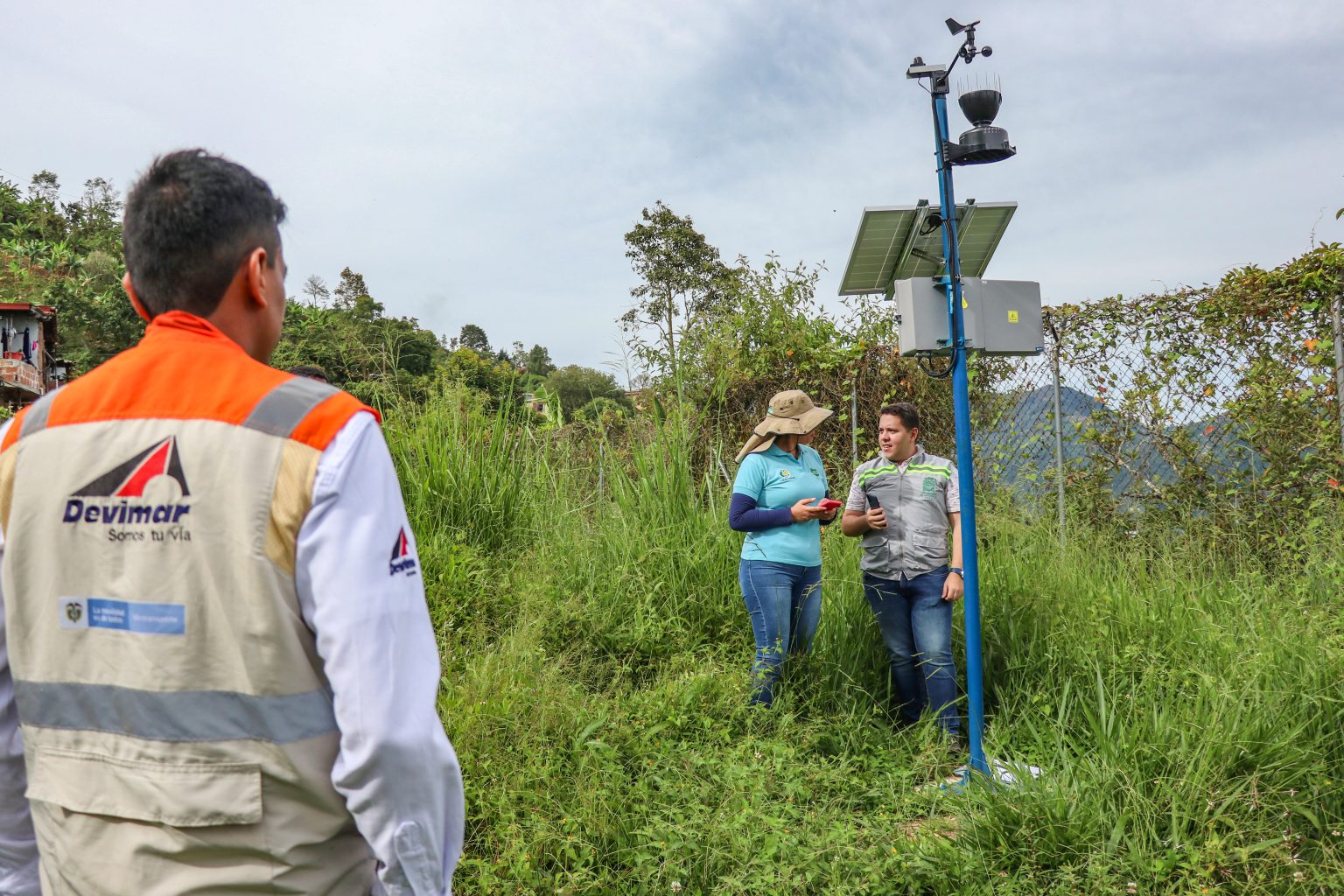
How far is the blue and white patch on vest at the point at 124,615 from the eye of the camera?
128 centimetres

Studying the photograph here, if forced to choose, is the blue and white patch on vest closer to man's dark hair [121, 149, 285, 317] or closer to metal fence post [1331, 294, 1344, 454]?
man's dark hair [121, 149, 285, 317]

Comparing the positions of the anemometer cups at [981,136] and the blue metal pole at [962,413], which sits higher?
the anemometer cups at [981,136]

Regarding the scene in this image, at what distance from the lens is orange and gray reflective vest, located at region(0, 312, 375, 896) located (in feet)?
4.10

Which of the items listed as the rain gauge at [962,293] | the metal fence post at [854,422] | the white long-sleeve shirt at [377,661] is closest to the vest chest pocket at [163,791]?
the white long-sleeve shirt at [377,661]

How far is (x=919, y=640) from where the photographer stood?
4.70 meters

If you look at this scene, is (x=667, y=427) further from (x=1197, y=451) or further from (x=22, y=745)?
(x=22, y=745)

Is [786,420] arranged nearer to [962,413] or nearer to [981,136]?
[962,413]

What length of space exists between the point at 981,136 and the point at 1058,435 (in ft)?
11.9

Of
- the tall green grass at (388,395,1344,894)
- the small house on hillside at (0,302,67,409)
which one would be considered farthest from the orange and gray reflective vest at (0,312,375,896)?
the small house on hillside at (0,302,67,409)

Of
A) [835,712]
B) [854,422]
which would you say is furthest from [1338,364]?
[835,712]

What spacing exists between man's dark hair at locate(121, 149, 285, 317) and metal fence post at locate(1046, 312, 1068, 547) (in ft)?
20.2

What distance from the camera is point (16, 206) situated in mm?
39500

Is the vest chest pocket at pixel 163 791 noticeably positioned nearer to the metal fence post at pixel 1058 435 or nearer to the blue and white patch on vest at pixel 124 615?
the blue and white patch on vest at pixel 124 615

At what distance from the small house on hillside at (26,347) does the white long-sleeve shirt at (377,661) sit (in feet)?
71.8
